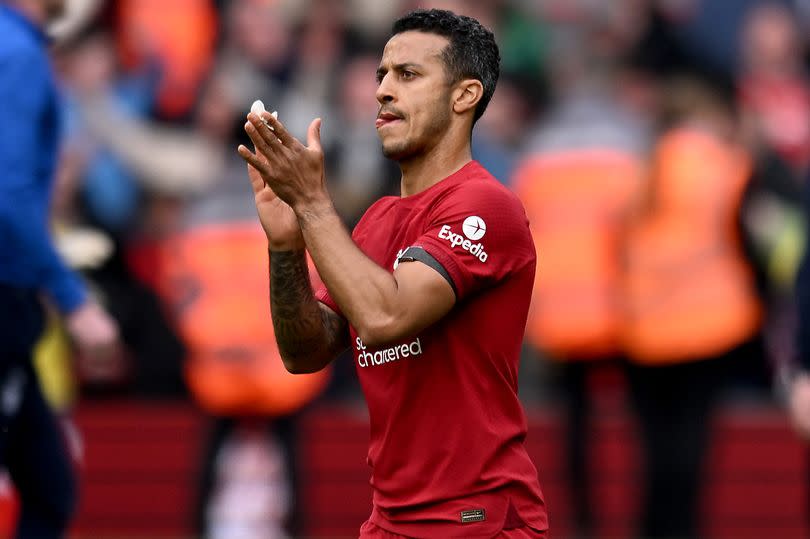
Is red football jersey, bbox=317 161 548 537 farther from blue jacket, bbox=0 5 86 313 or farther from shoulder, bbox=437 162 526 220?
blue jacket, bbox=0 5 86 313

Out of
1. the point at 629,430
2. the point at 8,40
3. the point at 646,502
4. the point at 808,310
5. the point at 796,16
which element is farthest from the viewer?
the point at 796,16

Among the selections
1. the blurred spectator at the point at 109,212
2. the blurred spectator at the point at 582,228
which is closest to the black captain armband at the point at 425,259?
the blurred spectator at the point at 582,228

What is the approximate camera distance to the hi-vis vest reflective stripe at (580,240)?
291 inches

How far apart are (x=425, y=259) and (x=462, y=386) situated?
0.97 feet

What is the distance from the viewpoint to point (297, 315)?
357 cm

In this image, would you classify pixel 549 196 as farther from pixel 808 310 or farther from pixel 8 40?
pixel 8 40

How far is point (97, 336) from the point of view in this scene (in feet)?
16.2

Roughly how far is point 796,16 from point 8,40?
571cm

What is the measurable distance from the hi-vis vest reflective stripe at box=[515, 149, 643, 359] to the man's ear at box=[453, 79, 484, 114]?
382 cm

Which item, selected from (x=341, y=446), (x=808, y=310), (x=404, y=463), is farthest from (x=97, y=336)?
(x=341, y=446)

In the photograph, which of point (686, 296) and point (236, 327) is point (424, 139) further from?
point (236, 327)

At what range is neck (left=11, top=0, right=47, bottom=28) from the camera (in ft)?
16.0

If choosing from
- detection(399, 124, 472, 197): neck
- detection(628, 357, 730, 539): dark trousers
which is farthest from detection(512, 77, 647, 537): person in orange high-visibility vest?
detection(399, 124, 472, 197): neck

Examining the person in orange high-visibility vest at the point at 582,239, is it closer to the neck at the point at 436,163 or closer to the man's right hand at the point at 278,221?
the neck at the point at 436,163
